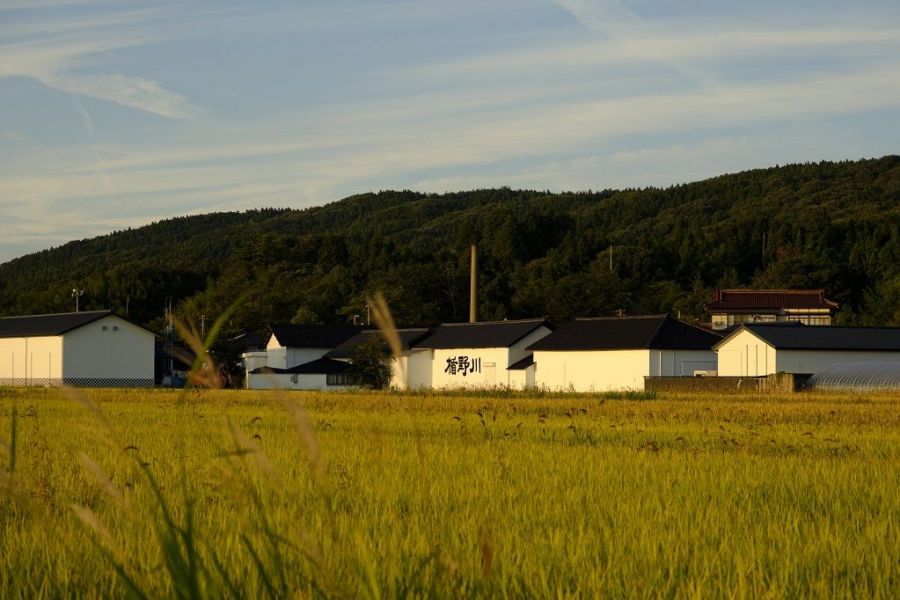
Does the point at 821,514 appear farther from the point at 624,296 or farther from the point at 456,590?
the point at 624,296

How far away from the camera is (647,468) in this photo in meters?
9.93

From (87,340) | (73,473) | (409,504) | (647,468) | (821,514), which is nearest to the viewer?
(821,514)

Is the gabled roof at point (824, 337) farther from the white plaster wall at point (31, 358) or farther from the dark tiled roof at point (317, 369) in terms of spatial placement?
the white plaster wall at point (31, 358)

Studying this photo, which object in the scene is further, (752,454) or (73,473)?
(752,454)

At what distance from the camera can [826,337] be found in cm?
4966

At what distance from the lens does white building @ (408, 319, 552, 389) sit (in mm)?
58781

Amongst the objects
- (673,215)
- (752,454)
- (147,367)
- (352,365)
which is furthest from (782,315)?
(752,454)

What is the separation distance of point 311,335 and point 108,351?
18.5 meters

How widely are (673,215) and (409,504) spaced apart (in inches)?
5596

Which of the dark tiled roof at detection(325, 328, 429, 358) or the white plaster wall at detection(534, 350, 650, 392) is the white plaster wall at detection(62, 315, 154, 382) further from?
the white plaster wall at detection(534, 350, 650, 392)

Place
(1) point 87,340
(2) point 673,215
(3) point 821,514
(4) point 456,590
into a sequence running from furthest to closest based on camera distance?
(2) point 673,215 → (1) point 87,340 → (3) point 821,514 → (4) point 456,590

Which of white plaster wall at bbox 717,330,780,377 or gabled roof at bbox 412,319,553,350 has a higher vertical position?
gabled roof at bbox 412,319,553,350

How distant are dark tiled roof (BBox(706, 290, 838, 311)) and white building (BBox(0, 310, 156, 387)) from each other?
141ft

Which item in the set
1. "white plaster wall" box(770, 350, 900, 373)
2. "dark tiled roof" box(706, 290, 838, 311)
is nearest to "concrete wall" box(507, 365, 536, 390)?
"white plaster wall" box(770, 350, 900, 373)
